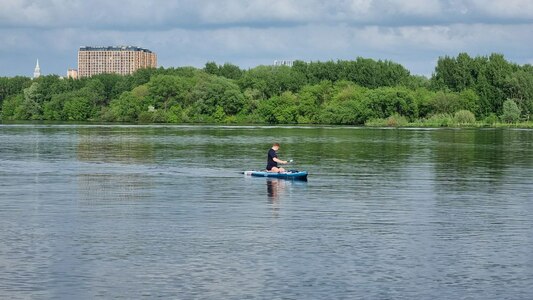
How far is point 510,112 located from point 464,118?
684cm

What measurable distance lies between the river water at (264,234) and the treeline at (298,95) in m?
98.4

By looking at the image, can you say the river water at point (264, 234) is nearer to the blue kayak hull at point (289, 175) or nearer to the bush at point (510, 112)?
the blue kayak hull at point (289, 175)

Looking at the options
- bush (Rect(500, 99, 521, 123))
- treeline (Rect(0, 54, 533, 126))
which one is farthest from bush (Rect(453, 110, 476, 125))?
bush (Rect(500, 99, 521, 123))

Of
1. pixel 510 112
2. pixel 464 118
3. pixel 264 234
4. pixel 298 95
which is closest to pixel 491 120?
pixel 510 112

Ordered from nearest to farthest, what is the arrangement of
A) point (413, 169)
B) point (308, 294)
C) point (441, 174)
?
point (308, 294) → point (441, 174) → point (413, 169)

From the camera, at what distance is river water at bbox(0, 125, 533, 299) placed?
17.2 meters

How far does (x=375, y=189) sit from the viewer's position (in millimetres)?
34406

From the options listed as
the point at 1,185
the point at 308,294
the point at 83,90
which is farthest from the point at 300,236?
the point at 83,90

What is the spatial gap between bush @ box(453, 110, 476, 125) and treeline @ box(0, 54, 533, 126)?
0.46 ft

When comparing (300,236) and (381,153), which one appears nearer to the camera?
(300,236)

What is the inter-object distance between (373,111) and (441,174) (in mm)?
101635

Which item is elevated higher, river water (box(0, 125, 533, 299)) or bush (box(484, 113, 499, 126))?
bush (box(484, 113, 499, 126))

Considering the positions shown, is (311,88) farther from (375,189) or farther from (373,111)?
(375,189)

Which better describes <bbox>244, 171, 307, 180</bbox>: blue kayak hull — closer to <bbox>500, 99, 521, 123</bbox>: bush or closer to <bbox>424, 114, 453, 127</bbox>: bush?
<bbox>424, 114, 453, 127</bbox>: bush
